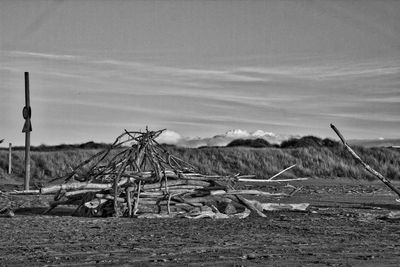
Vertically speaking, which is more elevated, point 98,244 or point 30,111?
point 30,111

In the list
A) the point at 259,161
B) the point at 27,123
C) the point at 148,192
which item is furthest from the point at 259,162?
the point at 148,192

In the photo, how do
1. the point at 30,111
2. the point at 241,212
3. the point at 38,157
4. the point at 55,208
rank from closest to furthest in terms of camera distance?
the point at 241,212
the point at 55,208
the point at 30,111
the point at 38,157

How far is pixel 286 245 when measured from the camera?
10.8 meters

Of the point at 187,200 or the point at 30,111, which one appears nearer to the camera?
the point at 187,200

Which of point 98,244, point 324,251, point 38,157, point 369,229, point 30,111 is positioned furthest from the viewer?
point 38,157

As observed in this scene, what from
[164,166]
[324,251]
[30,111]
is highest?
[30,111]

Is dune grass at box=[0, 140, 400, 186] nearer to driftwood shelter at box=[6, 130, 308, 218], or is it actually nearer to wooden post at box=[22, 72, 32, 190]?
wooden post at box=[22, 72, 32, 190]

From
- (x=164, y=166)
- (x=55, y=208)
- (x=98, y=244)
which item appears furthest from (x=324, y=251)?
(x=55, y=208)

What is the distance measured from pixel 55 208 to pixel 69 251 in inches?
302

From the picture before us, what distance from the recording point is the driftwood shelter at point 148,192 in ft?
51.7

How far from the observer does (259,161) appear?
3462cm

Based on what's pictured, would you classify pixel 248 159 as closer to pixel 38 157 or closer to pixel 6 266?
pixel 38 157

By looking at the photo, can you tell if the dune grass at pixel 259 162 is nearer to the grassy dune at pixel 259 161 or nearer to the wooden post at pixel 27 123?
the grassy dune at pixel 259 161

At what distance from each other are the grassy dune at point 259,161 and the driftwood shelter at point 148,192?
15715 mm
